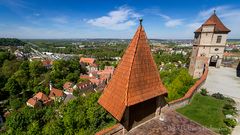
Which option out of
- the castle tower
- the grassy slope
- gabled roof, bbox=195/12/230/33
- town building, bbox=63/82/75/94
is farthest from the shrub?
town building, bbox=63/82/75/94

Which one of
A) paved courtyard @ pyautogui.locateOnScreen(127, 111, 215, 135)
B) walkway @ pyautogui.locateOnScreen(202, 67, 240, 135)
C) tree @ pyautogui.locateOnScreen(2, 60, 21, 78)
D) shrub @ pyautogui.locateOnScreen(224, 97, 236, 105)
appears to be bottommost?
tree @ pyautogui.locateOnScreen(2, 60, 21, 78)

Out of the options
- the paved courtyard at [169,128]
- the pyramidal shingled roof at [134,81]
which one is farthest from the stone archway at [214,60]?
the pyramidal shingled roof at [134,81]

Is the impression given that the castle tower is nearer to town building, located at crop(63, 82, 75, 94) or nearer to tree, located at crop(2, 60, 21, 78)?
town building, located at crop(63, 82, 75, 94)

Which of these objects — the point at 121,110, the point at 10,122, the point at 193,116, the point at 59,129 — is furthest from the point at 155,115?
the point at 10,122

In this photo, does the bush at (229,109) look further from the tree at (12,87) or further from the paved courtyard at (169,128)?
the tree at (12,87)

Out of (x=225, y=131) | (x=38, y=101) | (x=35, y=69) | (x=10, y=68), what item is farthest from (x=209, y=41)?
(x=10, y=68)
